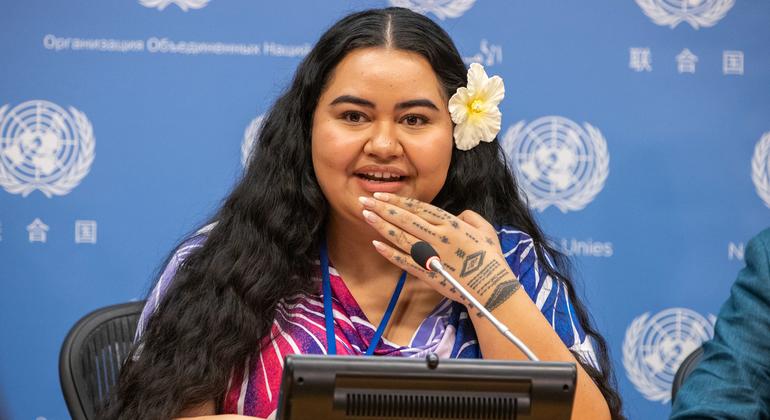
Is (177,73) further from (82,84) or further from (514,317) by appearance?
(514,317)

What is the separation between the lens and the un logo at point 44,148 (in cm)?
326

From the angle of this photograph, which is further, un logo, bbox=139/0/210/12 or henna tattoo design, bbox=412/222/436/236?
un logo, bbox=139/0/210/12

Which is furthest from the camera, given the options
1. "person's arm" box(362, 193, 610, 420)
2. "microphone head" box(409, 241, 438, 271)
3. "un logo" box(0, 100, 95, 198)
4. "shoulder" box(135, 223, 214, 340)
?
"un logo" box(0, 100, 95, 198)

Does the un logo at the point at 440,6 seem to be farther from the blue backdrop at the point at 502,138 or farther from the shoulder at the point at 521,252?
the shoulder at the point at 521,252

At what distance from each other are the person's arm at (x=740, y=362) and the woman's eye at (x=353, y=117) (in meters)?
0.91

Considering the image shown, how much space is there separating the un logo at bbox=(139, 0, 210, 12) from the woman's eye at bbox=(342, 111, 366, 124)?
49.9 inches

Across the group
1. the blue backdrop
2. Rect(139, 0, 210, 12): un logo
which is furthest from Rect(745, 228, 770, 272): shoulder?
Rect(139, 0, 210, 12): un logo

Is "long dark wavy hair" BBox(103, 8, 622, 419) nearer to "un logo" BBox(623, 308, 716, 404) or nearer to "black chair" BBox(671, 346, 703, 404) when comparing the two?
"black chair" BBox(671, 346, 703, 404)

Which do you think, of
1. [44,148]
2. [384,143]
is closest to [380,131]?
[384,143]

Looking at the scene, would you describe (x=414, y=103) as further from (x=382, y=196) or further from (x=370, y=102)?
(x=382, y=196)

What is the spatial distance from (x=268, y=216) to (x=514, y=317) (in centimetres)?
61

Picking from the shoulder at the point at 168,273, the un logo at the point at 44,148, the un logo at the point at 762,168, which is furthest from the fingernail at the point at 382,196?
the un logo at the point at 762,168

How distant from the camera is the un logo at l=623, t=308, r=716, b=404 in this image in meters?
3.45

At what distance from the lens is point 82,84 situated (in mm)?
3295
